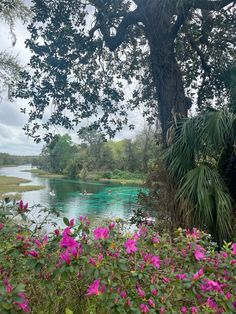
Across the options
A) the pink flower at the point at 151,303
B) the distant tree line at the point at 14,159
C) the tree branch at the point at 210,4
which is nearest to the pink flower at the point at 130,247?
the pink flower at the point at 151,303

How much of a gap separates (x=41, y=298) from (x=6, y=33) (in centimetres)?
639

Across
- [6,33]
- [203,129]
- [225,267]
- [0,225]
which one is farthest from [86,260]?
[6,33]

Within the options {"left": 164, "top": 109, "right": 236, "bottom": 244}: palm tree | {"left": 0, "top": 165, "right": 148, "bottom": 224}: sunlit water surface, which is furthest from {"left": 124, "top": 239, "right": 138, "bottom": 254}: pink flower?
{"left": 0, "top": 165, "right": 148, "bottom": 224}: sunlit water surface

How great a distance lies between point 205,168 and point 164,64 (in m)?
1.73

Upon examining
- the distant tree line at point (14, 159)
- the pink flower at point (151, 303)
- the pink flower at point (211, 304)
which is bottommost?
the pink flower at point (211, 304)

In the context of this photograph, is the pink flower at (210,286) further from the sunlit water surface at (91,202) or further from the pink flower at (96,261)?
the sunlit water surface at (91,202)

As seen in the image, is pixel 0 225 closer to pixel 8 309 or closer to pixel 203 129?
pixel 8 309

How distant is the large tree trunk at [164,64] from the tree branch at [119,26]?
0.78 feet

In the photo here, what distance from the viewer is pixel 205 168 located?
3469mm

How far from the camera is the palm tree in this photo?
10.7 ft

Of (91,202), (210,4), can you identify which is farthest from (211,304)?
(91,202)

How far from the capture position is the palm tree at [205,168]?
128 inches

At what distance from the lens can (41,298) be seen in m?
1.68

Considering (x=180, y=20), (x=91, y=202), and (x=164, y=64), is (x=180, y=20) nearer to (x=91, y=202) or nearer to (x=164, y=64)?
(x=164, y=64)
